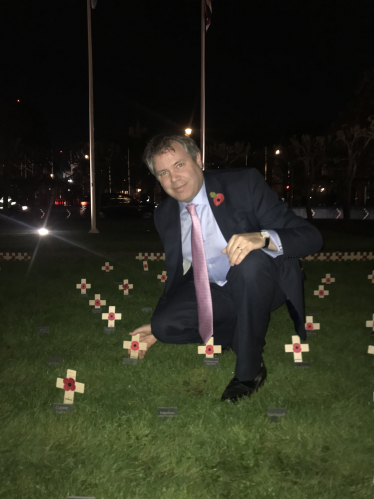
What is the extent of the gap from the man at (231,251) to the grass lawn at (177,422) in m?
0.35

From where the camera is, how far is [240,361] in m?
3.69

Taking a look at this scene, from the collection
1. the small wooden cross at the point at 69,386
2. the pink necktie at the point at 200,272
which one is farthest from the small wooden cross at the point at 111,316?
the small wooden cross at the point at 69,386

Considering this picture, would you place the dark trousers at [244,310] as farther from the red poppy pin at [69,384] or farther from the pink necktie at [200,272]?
the red poppy pin at [69,384]

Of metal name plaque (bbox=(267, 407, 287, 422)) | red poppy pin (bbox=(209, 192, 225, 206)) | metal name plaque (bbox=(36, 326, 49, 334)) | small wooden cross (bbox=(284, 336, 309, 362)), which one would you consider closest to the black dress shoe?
metal name plaque (bbox=(267, 407, 287, 422))

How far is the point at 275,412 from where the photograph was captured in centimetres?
336

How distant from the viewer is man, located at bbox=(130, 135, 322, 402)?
3695 millimetres

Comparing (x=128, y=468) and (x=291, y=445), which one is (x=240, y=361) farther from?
(x=128, y=468)

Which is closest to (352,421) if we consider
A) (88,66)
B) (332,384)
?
(332,384)

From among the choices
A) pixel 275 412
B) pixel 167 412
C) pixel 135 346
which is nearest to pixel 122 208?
pixel 135 346

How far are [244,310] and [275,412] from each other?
74 cm

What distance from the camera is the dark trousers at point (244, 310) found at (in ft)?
12.1

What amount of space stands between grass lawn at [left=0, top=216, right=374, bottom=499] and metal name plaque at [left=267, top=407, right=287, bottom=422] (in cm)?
4

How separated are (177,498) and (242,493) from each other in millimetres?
332

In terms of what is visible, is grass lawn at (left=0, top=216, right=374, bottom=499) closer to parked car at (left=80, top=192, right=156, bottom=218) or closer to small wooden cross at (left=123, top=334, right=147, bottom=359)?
small wooden cross at (left=123, top=334, right=147, bottom=359)
